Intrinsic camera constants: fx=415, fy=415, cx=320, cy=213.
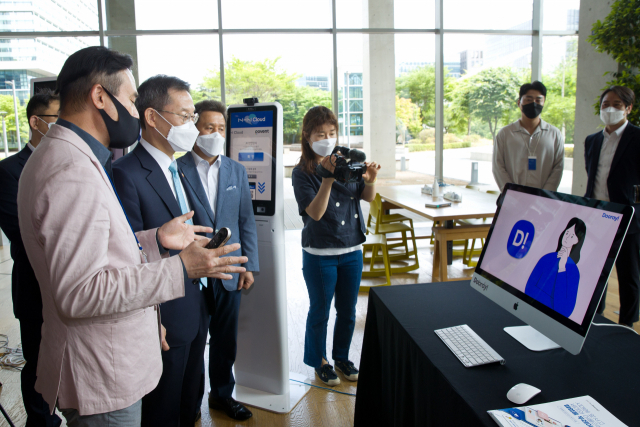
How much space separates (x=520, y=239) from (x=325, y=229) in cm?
112

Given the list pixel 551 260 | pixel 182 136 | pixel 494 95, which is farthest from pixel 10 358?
pixel 494 95

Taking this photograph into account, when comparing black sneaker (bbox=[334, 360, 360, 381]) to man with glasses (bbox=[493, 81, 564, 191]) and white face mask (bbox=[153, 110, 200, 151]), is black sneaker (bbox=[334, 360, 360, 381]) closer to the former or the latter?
white face mask (bbox=[153, 110, 200, 151])

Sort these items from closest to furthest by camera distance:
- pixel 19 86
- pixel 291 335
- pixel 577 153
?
pixel 291 335 → pixel 577 153 → pixel 19 86

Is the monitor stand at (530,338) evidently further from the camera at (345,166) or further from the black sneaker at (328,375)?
the black sneaker at (328,375)

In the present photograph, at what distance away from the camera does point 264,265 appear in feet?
7.47

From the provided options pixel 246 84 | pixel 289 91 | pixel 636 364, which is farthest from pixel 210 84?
pixel 636 364

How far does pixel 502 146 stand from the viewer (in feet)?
11.8

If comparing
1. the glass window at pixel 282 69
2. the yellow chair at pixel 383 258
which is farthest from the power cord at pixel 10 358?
the glass window at pixel 282 69

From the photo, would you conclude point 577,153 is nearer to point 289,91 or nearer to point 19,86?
point 289,91

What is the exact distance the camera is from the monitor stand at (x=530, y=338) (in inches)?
49.8

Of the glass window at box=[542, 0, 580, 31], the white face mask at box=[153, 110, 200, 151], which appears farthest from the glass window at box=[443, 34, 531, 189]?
the white face mask at box=[153, 110, 200, 151]

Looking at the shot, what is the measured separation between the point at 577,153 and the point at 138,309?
585 cm

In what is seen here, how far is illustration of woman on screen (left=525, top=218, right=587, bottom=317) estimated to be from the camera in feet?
3.73

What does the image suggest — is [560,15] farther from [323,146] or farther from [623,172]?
[323,146]
